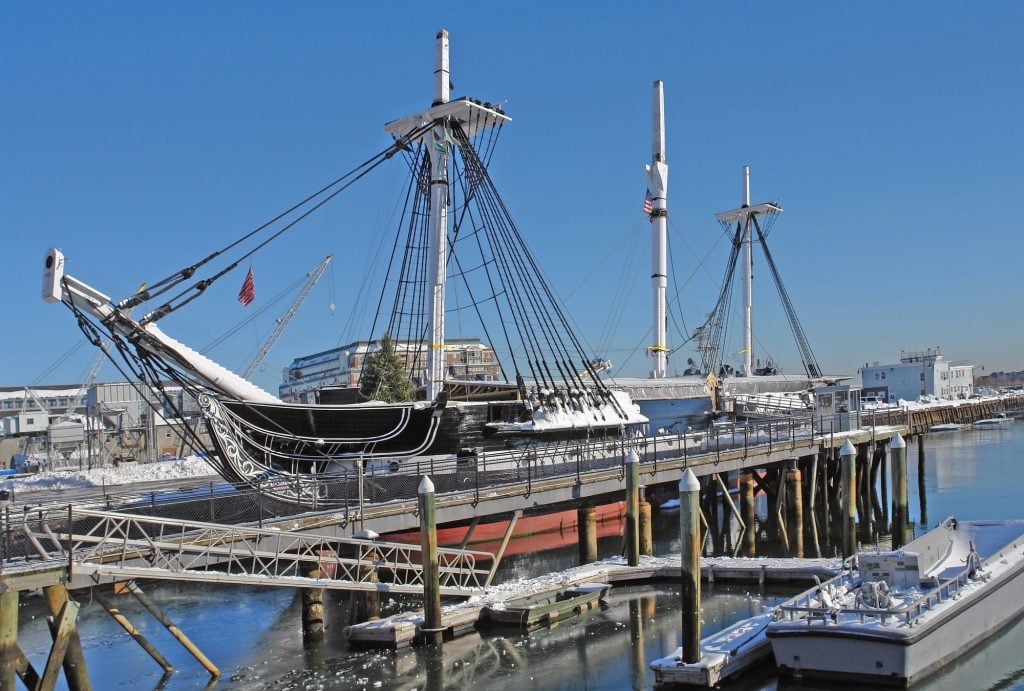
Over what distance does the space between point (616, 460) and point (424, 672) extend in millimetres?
16285

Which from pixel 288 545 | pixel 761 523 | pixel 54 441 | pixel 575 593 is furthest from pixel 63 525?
pixel 54 441

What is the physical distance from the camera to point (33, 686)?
15109mm

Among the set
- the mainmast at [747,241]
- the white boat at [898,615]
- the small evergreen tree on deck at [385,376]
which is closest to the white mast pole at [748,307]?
the mainmast at [747,241]

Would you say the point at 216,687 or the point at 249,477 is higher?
the point at 249,477

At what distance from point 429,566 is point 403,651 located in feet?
6.36

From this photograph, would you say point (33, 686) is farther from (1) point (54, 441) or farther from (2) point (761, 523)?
(1) point (54, 441)

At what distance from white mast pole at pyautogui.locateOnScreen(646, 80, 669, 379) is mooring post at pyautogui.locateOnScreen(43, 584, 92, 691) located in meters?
46.9

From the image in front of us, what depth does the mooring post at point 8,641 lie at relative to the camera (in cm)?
1360

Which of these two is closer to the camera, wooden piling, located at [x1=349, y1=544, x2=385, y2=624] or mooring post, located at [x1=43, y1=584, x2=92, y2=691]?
mooring post, located at [x1=43, y1=584, x2=92, y2=691]

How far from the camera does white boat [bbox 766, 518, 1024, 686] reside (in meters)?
16.3

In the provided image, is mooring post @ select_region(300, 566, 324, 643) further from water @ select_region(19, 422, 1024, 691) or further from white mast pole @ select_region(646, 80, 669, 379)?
white mast pole @ select_region(646, 80, 669, 379)

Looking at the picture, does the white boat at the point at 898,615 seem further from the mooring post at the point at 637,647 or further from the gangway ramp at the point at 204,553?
the gangway ramp at the point at 204,553

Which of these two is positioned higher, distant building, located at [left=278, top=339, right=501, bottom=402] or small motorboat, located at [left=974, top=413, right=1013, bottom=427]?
distant building, located at [left=278, top=339, right=501, bottom=402]

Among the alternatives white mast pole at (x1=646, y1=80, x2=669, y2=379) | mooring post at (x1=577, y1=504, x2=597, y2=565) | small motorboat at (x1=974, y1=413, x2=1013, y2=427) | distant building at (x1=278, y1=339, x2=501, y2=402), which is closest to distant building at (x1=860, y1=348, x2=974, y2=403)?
small motorboat at (x1=974, y1=413, x2=1013, y2=427)
